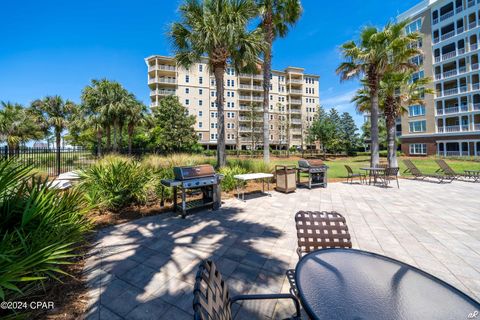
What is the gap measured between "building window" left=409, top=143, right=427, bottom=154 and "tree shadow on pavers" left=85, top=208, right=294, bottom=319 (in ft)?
133

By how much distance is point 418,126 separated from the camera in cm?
3309

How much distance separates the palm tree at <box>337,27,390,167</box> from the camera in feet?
37.5

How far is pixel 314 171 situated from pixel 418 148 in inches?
1405

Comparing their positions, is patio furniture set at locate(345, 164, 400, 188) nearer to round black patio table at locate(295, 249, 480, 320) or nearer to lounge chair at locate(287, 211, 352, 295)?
lounge chair at locate(287, 211, 352, 295)

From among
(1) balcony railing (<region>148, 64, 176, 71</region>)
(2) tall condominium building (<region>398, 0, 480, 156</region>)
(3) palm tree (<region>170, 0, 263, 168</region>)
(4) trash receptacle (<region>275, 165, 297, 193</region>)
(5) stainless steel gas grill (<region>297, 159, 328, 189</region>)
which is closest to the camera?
(4) trash receptacle (<region>275, 165, 297, 193</region>)

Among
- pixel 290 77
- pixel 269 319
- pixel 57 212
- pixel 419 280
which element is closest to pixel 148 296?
pixel 269 319

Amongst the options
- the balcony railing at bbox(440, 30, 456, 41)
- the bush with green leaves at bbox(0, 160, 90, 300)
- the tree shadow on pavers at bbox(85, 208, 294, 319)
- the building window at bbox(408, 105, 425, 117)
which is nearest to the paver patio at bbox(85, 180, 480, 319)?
the tree shadow on pavers at bbox(85, 208, 294, 319)

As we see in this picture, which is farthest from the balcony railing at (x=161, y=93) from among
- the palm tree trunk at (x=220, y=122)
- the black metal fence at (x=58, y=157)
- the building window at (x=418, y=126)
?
the building window at (x=418, y=126)

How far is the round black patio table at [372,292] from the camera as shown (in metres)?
1.34

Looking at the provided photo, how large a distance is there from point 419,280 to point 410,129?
143 feet

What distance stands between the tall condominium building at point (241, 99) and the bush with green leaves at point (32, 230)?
38455mm

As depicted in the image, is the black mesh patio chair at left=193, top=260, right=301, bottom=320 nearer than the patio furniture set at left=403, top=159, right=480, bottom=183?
Yes

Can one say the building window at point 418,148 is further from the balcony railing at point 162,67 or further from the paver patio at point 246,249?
the balcony railing at point 162,67

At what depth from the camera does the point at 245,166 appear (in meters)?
11.0
